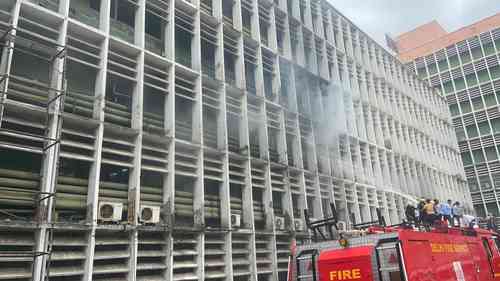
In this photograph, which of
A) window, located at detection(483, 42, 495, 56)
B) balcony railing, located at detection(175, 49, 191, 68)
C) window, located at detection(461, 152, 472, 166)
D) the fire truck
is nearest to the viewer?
the fire truck

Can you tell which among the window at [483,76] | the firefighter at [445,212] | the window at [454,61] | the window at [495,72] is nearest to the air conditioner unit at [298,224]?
the firefighter at [445,212]

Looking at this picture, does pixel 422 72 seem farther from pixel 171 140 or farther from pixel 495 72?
pixel 171 140

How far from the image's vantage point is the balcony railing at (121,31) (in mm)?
11305

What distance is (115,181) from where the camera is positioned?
10.4m

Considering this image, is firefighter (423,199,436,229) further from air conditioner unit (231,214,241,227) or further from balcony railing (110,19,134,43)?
balcony railing (110,19,134,43)

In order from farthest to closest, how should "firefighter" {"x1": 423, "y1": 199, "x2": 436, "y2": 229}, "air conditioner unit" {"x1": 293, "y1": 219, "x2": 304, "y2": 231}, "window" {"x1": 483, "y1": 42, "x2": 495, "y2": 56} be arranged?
1. "window" {"x1": 483, "y1": 42, "x2": 495, "y2": 56}
2. "air conditioner unit" {"x1": 293, "y1": 219, "x2": 304, "y2": 231}
3. "firefighter" {"x1": 423, "y1": 199, "x2": 436, "y2": 229}

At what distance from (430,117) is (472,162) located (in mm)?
9978

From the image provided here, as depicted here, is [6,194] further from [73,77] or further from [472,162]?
[472,162]

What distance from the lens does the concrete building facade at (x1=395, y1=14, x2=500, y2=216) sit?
36344mm

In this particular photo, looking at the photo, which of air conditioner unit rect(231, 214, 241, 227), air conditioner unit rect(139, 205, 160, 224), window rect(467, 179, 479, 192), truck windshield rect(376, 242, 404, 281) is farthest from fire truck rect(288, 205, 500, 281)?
window rect(467, 179, 479, 192)

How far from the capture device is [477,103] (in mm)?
38031

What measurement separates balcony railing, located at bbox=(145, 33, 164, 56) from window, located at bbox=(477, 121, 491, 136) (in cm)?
3525

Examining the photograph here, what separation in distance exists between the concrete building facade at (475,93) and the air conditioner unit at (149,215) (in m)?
35.9

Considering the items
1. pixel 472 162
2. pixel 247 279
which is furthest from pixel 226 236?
pixel 472 162
